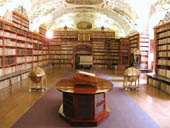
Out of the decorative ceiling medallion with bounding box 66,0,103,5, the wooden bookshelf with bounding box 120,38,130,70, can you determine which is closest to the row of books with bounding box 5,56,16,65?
the decorative ceiling medallion with bounding box 66,0,103,5

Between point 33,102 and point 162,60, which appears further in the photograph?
point 162,60

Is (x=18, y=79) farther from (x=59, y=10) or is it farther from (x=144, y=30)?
(x=144, y=30)

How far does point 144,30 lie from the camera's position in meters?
14.0

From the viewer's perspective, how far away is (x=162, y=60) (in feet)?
29.0

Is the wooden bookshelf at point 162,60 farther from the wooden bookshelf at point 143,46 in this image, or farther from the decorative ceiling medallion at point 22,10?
the decorative ceiling medallion at point 22,10

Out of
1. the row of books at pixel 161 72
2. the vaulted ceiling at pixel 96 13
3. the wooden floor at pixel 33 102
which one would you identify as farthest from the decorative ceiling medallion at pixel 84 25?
the wooden floor at pixel 33 102

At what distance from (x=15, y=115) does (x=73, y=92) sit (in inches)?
80.9

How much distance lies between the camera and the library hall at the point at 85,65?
4281mm

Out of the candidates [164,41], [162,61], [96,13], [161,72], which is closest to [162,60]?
[162,61]

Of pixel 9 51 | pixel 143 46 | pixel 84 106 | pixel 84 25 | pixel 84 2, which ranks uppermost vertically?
pixel 84 2

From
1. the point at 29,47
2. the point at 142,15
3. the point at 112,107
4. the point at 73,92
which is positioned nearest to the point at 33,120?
the point at 73,92

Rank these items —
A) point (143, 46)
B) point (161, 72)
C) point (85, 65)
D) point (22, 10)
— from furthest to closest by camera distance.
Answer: point (85, 65) → point (143, 46) → point (22, 10) → point (161, 72)

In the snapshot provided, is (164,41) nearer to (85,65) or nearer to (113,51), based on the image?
(113,51)

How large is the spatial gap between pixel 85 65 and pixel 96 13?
6315 mm
